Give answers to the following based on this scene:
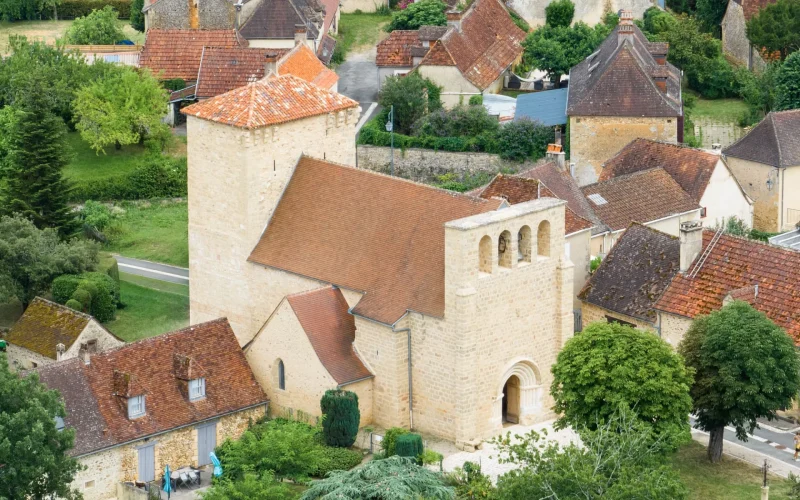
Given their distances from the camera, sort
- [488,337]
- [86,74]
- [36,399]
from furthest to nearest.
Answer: [86,74]
[488,337]
[36,399]

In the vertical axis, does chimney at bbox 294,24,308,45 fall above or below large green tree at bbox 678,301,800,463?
above

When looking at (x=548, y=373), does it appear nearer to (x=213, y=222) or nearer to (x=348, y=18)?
(x=213, y=222)

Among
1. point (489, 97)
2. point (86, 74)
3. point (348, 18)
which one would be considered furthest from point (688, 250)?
point (348, 18)

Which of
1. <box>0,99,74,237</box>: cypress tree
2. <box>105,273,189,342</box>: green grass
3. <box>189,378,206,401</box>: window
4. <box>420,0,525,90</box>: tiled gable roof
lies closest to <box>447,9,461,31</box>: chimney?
<box>420,0,525,90</box>: tiled gable roof

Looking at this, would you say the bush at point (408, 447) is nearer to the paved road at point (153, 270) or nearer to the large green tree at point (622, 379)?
the large green tree at point (622, 379)

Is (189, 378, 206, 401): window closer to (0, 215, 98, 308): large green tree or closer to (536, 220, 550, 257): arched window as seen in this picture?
(536, 220, 550, 257): arched window

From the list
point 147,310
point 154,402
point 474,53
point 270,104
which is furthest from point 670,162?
point 154,402

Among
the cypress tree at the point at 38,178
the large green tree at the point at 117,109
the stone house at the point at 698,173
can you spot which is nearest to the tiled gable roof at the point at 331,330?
the cypress tree at the point at 38,178

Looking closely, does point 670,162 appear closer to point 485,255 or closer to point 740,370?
point 485,255
